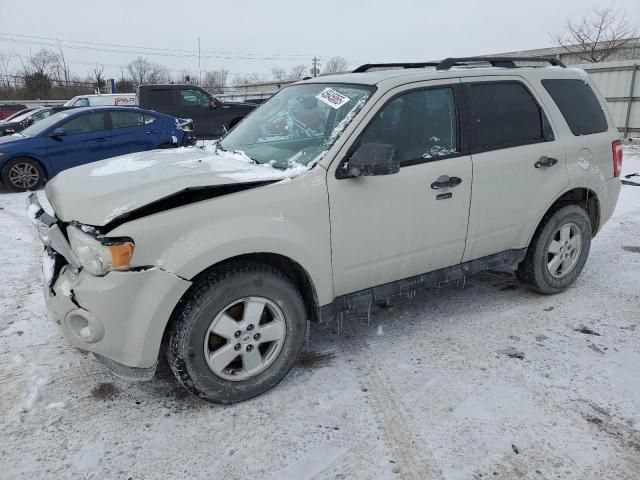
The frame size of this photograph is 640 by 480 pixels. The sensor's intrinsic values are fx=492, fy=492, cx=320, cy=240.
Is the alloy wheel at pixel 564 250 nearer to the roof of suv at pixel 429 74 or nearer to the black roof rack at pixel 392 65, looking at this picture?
the roof of suv at pixel 429 74

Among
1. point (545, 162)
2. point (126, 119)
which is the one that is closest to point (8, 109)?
point (126, 119)

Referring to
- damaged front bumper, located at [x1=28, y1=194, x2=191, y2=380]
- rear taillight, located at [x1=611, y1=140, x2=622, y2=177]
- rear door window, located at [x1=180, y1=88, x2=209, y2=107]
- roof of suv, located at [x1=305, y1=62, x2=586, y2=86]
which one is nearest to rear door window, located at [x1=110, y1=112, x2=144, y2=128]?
rear door window, located at [x1=180, y1=88, x2=209, y2=107]

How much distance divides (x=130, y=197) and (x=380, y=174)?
140 centimetres

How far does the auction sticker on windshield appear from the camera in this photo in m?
3.29

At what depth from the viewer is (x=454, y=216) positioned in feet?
11.1

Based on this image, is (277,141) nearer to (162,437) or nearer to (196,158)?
(196,158)

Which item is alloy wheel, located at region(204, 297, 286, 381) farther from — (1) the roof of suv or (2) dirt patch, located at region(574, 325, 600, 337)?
(2) dirt patch, located at region(574, 325, 600, 337)

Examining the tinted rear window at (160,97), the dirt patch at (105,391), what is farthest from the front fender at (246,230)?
the tinted rear window at (160,97)

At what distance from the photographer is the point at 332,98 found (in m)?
3.40

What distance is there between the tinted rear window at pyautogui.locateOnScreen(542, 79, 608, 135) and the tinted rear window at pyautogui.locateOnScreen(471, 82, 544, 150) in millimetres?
304

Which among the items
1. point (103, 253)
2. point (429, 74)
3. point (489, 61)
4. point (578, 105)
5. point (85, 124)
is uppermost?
point (489, 61)

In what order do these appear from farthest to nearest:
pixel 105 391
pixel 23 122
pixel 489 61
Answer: pixel 23 122 → pixel 489 61 → pixel 105 391

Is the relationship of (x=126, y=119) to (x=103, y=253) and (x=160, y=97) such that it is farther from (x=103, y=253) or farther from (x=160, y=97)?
(x=103, y=253)

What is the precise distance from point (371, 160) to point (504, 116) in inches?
57.0
